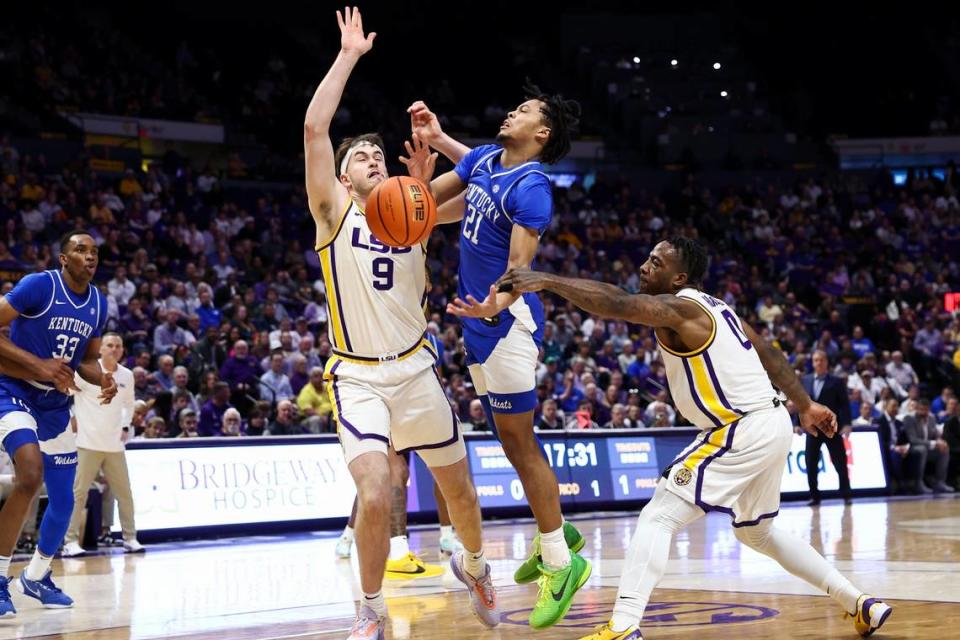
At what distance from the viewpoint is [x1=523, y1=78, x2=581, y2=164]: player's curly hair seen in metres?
6.52

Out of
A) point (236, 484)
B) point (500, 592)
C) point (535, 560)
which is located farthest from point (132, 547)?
point (535, 560)

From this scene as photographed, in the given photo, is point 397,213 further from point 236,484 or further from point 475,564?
point 236,484

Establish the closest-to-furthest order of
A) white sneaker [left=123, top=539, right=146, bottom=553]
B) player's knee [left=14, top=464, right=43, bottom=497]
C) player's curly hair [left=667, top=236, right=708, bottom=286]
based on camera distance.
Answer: player's curly hair [left=667, top=236, right=708, bottom=286] → player's knee [left=14, top=464, right=43, bottom=497] → white sneaker [left=123, top=539, right=146, bottom=553]

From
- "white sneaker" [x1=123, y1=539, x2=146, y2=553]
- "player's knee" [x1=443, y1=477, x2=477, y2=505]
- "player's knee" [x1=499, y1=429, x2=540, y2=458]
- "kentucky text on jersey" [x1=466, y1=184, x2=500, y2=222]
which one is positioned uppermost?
"kentucky text on jersey" [x1=466, y1=184, x2=500, y2=222]

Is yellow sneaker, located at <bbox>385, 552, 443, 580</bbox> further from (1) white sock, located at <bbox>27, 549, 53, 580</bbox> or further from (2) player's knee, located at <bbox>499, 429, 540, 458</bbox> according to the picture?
(2) player's knee, located at <bbox>499, 429, 540, 458</bbox>

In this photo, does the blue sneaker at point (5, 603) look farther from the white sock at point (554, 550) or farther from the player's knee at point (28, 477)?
the white sock at point (554, 550)

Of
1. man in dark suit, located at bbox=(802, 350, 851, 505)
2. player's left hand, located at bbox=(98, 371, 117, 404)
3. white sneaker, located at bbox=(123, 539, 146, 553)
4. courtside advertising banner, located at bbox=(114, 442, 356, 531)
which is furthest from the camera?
man in dark suit, located at bbox=(802, 350, 851, 505)

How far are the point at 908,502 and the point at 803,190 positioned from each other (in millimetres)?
14244

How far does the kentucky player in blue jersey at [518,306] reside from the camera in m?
6.15

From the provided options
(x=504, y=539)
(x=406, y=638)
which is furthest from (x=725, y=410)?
(x=504, y=539)

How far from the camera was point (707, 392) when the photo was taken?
18.8ft

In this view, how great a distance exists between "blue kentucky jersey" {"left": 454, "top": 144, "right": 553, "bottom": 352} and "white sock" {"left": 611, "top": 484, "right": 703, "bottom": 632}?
129 cm

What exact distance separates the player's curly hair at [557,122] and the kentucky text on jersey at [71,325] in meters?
3.23

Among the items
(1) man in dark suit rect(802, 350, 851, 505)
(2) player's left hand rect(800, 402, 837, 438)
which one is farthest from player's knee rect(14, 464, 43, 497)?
(1) man in dark suit rect(802, 350, 851, 505)
